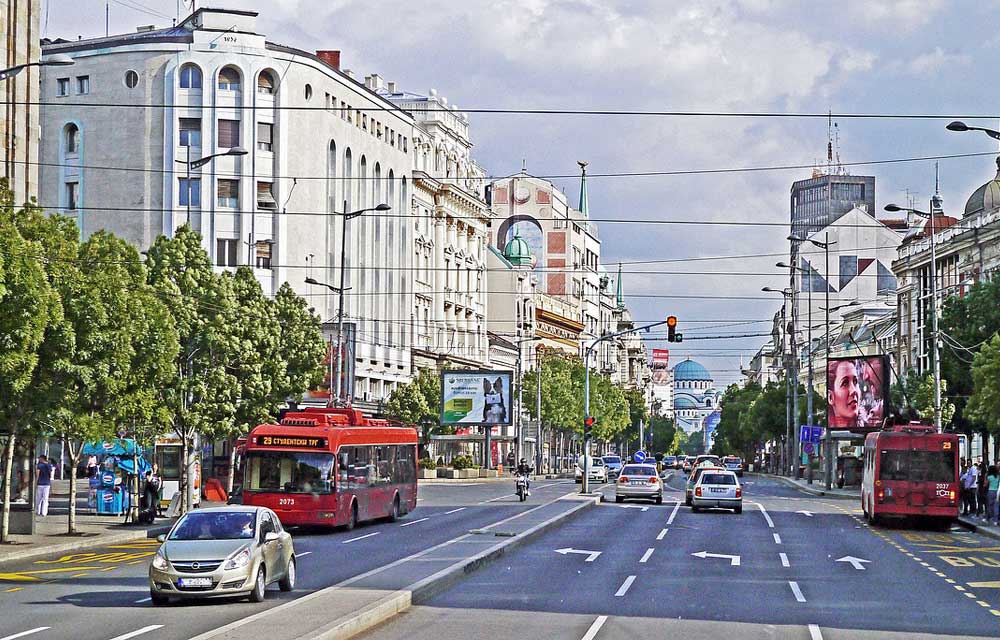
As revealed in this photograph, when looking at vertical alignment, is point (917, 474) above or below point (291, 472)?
below

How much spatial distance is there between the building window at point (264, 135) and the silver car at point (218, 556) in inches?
2484

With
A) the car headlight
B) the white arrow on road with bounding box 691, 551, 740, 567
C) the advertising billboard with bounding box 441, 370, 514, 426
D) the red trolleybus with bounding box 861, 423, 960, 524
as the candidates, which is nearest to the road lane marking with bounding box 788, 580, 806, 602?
the white arrow on road with bounding box 691, 551, 740, 567

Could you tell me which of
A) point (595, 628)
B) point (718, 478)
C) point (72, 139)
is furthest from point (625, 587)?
point (72, 139)

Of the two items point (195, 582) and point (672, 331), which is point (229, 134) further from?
point (195, 582)

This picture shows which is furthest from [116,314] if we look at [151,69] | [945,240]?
[945,240]

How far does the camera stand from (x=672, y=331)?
5431cm

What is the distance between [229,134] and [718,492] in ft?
138

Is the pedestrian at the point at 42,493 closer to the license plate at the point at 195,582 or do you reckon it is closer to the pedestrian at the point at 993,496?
the license plate at the point at 195,582

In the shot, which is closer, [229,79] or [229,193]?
[229,79]

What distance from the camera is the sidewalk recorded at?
3155cm

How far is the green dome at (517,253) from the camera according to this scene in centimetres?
15212

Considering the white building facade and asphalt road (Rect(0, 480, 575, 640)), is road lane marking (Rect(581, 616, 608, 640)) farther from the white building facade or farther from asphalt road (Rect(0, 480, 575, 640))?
the white building facade

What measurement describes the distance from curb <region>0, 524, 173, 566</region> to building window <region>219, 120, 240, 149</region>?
45.7 m

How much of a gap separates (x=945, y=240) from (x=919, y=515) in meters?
47.3
